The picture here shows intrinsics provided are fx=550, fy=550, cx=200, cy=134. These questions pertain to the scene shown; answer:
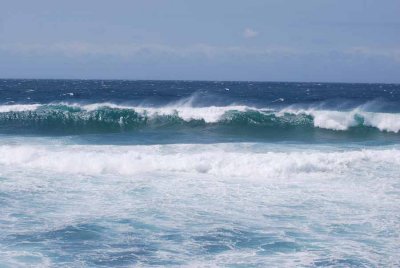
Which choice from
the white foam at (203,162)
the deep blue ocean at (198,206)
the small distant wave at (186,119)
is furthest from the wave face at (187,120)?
the white foam at (203,162)

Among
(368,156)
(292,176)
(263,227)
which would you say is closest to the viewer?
(263,227)

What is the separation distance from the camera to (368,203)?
39.4 ft

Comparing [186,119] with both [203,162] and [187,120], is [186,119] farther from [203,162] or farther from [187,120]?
[203,162]

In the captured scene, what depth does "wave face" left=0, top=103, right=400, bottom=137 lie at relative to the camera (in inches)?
1137

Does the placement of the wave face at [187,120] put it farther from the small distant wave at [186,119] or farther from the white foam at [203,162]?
the white foam at [203,162]

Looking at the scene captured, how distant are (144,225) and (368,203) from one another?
499 centimetres

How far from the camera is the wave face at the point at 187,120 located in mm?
28875

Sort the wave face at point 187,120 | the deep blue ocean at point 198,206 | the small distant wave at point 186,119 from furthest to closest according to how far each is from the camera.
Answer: the small distant wave at point 186,119
the wave face at point 187,120
the deep blue ocean at point 198,206

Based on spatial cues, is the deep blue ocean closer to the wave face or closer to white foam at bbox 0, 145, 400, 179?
white foam at bbox 0, 145, 400, 179

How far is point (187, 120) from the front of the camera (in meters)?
31.2

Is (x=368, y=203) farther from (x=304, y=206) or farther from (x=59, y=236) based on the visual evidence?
(x=59, y=236)

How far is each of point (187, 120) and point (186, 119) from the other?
138mm

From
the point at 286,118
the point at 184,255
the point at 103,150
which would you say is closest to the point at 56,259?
the point at 184,255

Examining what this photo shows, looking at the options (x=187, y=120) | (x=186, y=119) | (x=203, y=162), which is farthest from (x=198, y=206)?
(x=186, y=119)
